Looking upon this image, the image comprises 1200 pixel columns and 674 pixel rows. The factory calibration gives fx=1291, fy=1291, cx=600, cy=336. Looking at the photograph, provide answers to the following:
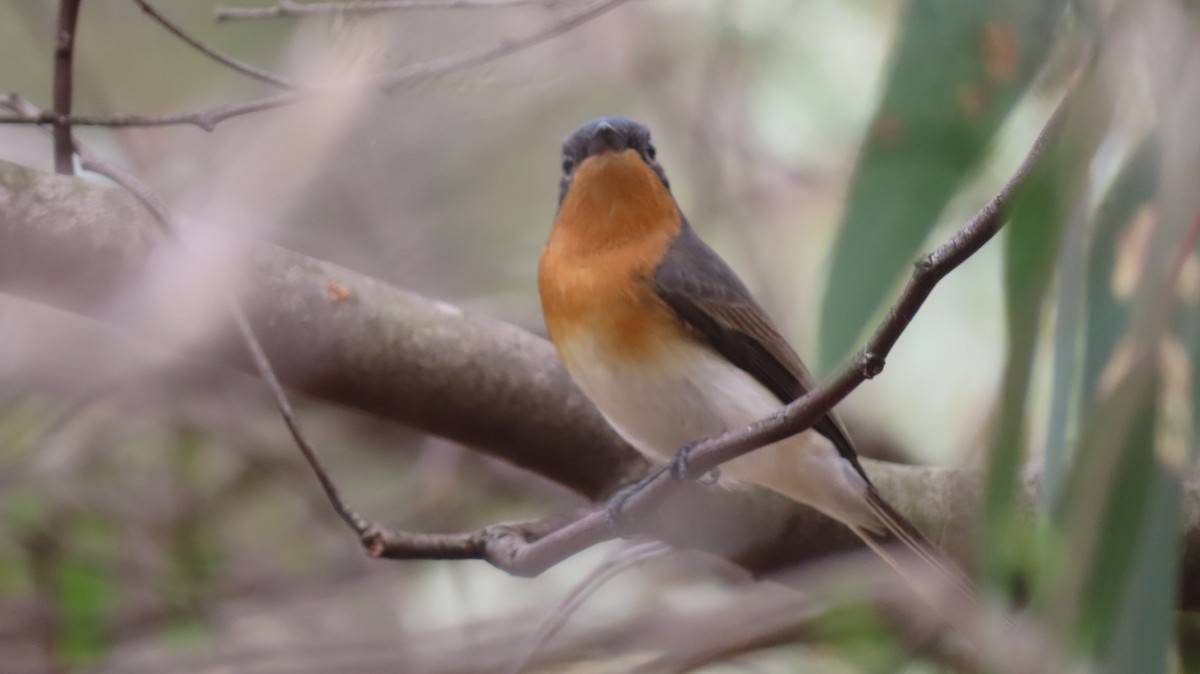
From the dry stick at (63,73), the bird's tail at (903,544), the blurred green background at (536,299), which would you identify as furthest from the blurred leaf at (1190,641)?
the dry stick at (63,73)

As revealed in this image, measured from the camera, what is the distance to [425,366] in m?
2.07

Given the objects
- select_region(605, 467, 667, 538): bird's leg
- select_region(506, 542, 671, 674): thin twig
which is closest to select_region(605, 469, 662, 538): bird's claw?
select_region(605, 467, 667, 538): bird's leg

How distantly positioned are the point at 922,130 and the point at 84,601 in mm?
1941

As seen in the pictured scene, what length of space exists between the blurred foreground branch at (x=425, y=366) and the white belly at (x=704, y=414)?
94mm

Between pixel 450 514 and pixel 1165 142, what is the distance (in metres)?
2.26

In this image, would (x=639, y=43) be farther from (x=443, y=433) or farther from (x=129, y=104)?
(x=443, y=433)

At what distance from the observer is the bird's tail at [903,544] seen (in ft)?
6.96

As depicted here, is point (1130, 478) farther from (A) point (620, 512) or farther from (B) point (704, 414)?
(B) point (704, 414)

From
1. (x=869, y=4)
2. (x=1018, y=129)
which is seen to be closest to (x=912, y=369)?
(x=869, y=4)

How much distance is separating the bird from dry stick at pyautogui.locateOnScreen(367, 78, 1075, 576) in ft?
1.11

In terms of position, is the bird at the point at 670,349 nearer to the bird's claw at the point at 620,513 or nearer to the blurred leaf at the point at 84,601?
the bird's claw at the point at 620,513

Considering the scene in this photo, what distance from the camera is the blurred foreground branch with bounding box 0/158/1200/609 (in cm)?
181

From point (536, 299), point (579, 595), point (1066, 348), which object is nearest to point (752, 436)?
point (1066, 348)

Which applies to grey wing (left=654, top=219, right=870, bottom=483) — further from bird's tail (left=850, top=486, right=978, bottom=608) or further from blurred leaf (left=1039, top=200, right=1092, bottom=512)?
blurred leaf (left=1039, top=200, right=1092, bottom=512)
